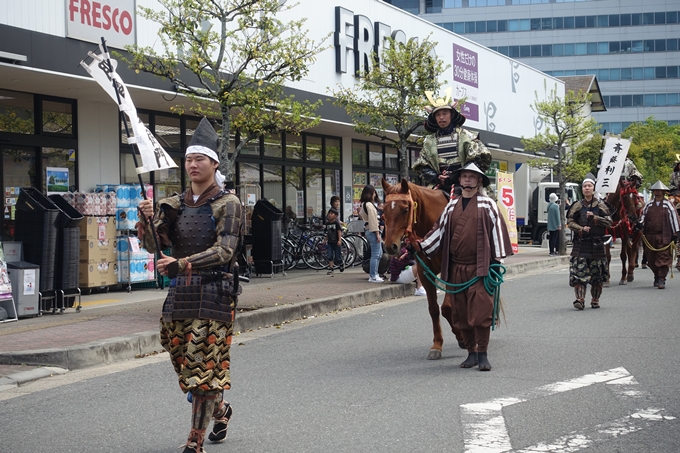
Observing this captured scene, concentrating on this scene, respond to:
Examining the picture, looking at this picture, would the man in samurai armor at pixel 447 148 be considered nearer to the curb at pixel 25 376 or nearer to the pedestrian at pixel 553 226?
the curb at pixel 25 376

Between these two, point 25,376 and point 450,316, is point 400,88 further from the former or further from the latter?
point 25,376

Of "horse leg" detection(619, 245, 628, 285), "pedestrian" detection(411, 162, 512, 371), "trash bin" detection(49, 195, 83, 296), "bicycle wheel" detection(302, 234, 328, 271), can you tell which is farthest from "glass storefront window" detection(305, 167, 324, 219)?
"pedestrian" detection(411, 162, 512, 371)

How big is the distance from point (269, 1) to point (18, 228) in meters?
5.02

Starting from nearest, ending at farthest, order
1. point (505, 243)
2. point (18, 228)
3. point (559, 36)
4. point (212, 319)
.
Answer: point (212, 319) < point (505, 243) < point (18, 228) < point (559, 36)

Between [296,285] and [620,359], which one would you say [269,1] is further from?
[620,359]

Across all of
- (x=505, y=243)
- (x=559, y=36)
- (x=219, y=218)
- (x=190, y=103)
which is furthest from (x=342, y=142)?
(x=559, y=36)

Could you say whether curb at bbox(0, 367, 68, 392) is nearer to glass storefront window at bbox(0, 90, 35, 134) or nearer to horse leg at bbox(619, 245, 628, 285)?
glass storefront window at bbox(0, 90, 35, 134)

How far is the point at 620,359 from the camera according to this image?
26.7 ft

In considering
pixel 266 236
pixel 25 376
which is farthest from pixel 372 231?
pixel 25 376

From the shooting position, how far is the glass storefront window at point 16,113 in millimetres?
14430

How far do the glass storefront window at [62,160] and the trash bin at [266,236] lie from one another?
395 cm

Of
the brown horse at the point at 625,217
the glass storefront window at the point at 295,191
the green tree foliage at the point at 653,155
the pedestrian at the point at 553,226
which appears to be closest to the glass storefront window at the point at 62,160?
the glass storefront window at the point at 295,191

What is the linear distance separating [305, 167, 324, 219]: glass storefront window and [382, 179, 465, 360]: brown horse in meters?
13.9

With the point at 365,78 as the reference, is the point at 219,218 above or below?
below
